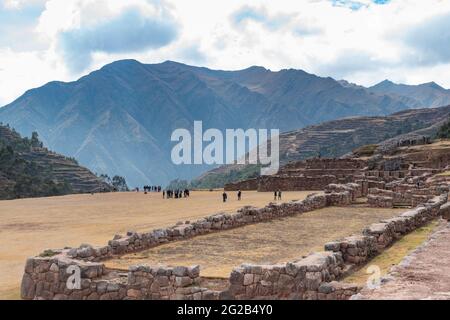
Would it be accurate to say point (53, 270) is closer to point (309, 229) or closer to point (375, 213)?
point (309, 229)

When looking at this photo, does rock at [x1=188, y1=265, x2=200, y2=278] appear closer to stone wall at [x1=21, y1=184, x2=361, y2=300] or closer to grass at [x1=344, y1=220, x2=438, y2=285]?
stone wall at [x1=21, y1=184, x2=361, y2=300]

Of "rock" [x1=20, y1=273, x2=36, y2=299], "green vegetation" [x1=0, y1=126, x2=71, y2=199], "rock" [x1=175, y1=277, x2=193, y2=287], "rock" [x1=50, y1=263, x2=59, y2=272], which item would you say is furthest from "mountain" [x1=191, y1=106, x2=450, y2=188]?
"rock" [x1=175, y1=277, x2=193, y2=287]

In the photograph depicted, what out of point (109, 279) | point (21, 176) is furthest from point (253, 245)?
point (21, 176)

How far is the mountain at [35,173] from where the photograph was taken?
82062 millimetres

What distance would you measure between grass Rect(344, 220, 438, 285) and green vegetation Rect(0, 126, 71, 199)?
66554 millimetres

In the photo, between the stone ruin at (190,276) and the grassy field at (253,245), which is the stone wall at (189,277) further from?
the grassy field at (253,245)

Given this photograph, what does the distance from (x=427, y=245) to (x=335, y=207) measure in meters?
19.4

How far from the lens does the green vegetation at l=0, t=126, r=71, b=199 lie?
264ft

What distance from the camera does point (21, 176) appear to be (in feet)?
289

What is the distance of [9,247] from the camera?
61.8 ft

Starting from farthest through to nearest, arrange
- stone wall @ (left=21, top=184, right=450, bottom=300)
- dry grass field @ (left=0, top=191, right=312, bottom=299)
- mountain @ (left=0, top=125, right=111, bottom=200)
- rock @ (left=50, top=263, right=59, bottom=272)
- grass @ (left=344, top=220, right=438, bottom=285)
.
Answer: mountain @ (left=0, top=125, right=111, bottom=200) → dry grass field @ (left=0, top=191, right=312, bottom=299) → rock @ (left=50, top=263, right=59, bottom=272) → grass @ (left=344, top=220, right=438, bottom=285) → stone wall @ (left=21, top=184, right=450, bottom=300)

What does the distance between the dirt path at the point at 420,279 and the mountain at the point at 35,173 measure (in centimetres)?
7061
